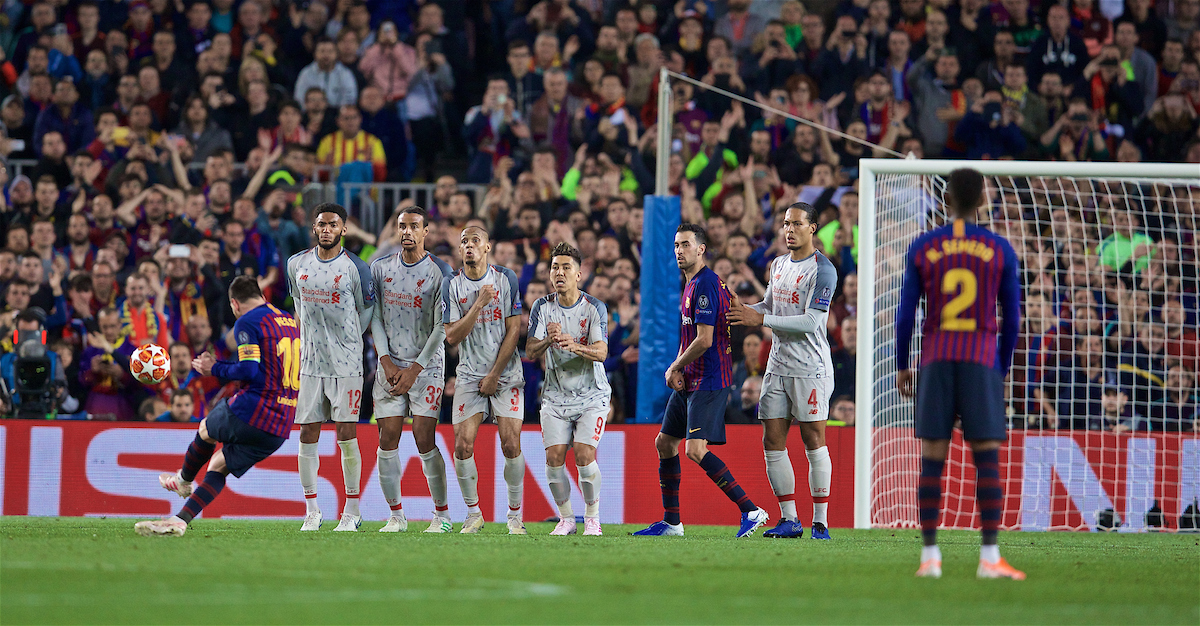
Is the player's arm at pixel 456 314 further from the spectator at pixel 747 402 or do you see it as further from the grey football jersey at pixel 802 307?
the spectator at pixel 747 402

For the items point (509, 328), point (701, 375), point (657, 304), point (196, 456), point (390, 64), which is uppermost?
point (390, 64)

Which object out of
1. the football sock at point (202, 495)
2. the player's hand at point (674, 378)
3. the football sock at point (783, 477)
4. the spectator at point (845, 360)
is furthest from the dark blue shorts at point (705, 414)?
the spectator at point (845, 360)

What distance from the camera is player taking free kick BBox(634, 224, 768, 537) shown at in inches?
389

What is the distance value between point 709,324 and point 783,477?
1.36m

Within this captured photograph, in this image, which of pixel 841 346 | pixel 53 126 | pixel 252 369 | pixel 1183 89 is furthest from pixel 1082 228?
pixel 53 126

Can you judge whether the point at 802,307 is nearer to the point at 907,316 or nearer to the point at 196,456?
the point at 907,316

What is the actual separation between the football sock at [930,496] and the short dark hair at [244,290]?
509 centimetres

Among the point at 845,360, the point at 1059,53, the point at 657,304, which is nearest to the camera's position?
the point at 657,304

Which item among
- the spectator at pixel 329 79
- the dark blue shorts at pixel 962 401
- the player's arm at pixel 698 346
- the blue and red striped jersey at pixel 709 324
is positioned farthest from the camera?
the spectator at pixel 329 79

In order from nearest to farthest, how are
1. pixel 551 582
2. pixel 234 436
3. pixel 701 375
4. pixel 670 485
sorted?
pixel 551 582 → pixel 234 436 → pixel 701 375 → pixel 670 485

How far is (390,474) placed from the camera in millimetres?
10250

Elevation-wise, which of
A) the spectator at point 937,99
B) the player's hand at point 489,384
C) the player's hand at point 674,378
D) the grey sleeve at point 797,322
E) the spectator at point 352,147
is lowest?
the player's hand at point 489,384

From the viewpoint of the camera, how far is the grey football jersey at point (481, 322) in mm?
10148

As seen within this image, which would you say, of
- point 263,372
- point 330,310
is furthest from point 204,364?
point 330,310
